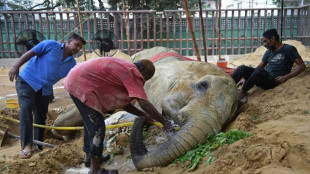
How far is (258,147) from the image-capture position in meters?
2.63

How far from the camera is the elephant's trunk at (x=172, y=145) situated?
9.78 ft

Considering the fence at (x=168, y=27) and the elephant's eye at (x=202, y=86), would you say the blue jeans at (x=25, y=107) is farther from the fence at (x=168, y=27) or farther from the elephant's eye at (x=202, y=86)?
the fence at (x=168, y=27)

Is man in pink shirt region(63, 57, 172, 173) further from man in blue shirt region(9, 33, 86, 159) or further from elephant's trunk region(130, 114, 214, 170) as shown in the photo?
man in blue shirt region(9, 33, 86, 159)

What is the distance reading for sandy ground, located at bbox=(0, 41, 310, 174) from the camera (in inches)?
97.0

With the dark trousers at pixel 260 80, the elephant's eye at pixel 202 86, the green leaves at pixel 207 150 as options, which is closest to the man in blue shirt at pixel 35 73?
the elephant's eye at pixel 202 86

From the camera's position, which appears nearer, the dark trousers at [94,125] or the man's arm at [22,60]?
the dark trousers at [94,125]

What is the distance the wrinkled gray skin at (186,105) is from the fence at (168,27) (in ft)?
29.6

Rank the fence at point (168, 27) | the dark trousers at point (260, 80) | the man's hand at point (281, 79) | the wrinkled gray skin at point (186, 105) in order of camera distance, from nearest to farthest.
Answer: the wrinkled gray skin at point (186, 105) < the dark trousers at point (260, 80) < the man's hand at point (281, 79) < the fence at point (168, 27)

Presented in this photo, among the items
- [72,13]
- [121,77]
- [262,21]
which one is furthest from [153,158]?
[262,21]

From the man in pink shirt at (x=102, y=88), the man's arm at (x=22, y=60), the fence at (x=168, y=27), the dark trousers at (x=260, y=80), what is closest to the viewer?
the man in pink shirt at (x=102, y=88)

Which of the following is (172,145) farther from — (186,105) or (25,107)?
(25,107)

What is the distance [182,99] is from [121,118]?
3.73ft

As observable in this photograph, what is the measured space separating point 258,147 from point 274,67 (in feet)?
11.5

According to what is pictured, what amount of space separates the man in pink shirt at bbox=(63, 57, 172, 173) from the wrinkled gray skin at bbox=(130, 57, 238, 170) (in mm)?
298
